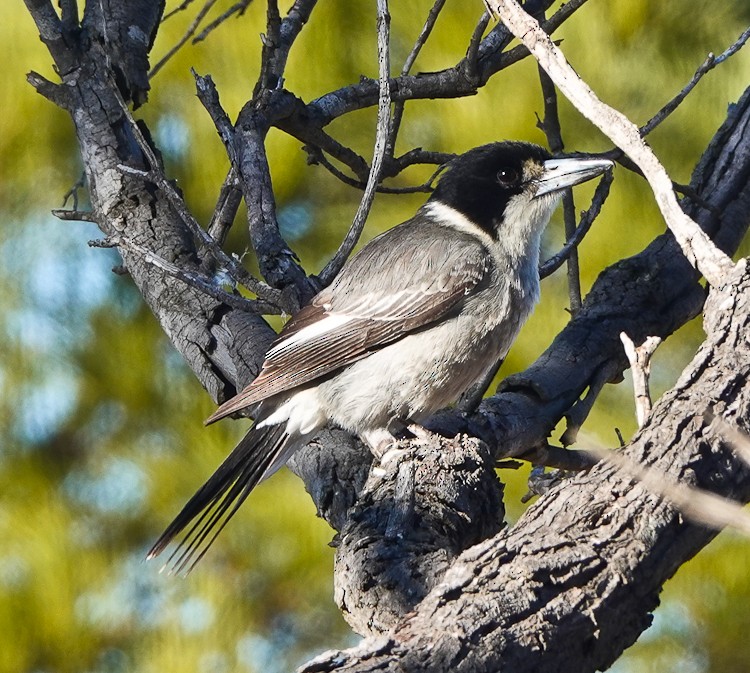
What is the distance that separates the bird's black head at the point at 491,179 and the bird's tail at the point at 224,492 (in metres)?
0.73

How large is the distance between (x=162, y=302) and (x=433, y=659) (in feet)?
4.95

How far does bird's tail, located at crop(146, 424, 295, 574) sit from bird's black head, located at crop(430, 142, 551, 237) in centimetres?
73

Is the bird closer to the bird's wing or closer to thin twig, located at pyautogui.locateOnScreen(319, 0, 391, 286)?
the bird's wing

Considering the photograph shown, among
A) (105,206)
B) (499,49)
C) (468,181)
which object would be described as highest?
(105,206)

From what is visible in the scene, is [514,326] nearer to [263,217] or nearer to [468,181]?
[468,181]

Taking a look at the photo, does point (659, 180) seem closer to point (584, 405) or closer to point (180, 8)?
point (584, 405)

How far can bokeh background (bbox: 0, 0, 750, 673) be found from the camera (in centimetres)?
254

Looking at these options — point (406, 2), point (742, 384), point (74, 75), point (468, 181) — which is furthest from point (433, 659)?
point (406, 2)

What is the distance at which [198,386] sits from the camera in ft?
9.52

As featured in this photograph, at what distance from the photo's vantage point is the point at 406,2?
323 cm

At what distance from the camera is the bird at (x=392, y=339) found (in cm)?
234

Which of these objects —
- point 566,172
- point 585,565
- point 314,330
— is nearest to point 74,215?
point 314,330

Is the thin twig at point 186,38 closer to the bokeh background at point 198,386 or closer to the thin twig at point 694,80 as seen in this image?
the bokeh background at point 198,386

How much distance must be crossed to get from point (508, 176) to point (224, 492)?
1010mm
